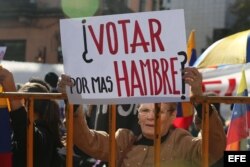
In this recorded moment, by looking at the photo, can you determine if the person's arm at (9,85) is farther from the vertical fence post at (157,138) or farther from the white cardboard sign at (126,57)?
the vertical fence post at (157,138)

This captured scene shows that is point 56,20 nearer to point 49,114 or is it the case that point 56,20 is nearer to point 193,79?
point 49,114

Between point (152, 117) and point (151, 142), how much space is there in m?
0.14

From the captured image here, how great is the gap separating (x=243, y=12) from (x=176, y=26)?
82.7 ft

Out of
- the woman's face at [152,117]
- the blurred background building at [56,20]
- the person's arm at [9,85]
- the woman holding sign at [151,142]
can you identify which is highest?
the blurred background building at [56,20]

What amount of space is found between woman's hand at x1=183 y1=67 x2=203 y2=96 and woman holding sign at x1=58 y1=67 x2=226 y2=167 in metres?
0.16

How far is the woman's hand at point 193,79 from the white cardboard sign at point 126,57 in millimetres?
32

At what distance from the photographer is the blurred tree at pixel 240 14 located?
27188mm

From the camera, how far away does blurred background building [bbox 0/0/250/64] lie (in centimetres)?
2670

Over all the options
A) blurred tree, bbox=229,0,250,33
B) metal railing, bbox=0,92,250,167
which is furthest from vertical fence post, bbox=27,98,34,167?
blurred tree, bbox=229,0,250,33

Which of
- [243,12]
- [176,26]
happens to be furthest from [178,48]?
[243,12]

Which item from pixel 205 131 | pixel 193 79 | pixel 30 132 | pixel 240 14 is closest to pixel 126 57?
pixel 193 79

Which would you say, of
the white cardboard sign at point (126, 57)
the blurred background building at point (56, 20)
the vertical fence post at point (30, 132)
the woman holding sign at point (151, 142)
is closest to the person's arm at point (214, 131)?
the woman holding sign at point (151, 142)

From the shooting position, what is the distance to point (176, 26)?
287 centimetres

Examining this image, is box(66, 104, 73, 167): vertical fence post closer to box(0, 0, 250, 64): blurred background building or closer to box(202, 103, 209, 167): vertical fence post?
box(202, 103, 209, 167): vertical fence post
